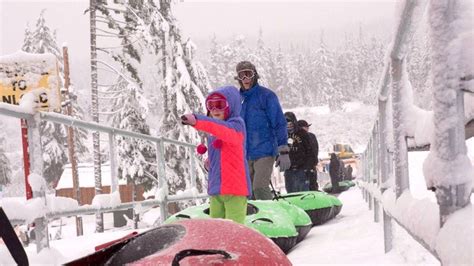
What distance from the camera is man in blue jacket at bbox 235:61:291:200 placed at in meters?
5.75

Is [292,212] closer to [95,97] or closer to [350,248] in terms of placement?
[350,248]

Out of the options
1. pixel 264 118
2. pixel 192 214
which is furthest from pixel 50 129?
pixel 192 214

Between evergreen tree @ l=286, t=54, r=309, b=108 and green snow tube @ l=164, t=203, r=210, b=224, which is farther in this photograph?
evergreen tree @ l=286, t=54, r=309, b=108

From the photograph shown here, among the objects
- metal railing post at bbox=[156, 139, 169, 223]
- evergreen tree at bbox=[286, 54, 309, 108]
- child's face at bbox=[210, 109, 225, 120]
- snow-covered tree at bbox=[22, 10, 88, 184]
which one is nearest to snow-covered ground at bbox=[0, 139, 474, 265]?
metal railing post at bbox=[156, 139, 169, 223]

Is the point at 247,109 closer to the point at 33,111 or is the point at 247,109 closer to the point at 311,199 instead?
the point at 311,199

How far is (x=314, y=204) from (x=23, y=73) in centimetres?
401

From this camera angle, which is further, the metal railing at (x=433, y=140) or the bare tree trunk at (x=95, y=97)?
the bare tree trunk at (x=95, y=97)

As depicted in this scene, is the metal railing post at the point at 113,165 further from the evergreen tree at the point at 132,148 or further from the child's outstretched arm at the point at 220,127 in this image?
the evergreen tree at the point at 132,148

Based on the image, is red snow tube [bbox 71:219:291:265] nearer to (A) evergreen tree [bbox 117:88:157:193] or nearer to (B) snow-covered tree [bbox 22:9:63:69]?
(A) evergreen tree [bbox 117:88:157:193]

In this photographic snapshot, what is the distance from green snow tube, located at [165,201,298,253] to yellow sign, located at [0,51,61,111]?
1.57m

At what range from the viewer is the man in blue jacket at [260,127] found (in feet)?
18.9

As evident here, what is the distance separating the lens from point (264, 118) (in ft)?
19.5

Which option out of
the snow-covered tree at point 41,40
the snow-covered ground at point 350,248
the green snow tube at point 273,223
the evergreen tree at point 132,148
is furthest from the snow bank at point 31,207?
the snow-covered tree at point 41,40

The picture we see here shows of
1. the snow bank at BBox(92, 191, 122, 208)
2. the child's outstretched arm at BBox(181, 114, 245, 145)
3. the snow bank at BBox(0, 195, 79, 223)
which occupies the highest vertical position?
the child's outstretched arm at BBox(181, 114, 245, 145)
